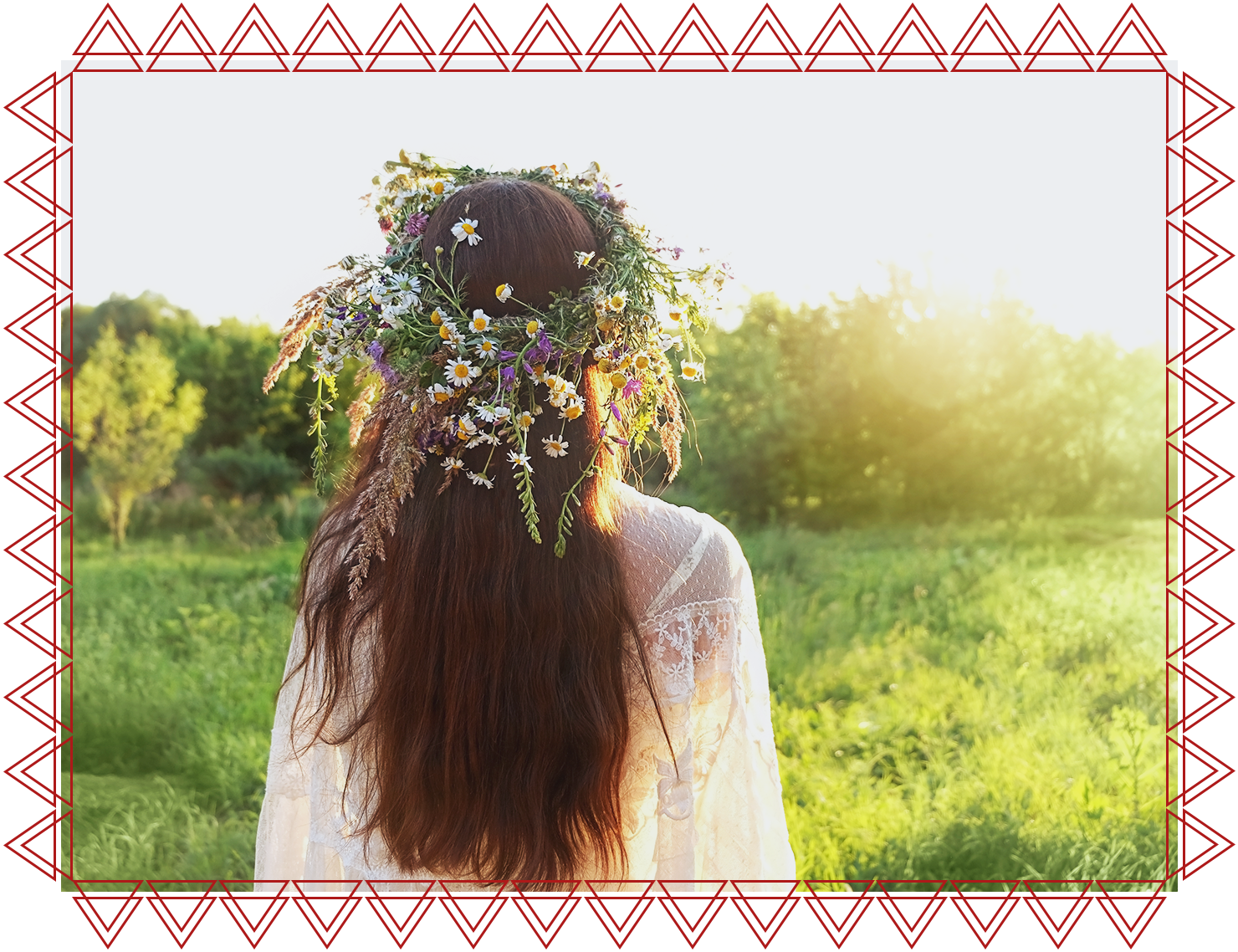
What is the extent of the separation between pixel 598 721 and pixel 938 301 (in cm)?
644

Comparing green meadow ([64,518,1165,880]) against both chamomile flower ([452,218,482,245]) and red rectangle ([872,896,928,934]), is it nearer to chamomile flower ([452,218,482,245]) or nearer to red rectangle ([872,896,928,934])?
red rectangle ([872,896,928,934])

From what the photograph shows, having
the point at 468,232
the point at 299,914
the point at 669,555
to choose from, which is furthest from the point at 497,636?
the point at 299,914

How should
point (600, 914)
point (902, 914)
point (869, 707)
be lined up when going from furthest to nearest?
1. point (869, 707)
2. point (902, 914)
3. point (600, 914)

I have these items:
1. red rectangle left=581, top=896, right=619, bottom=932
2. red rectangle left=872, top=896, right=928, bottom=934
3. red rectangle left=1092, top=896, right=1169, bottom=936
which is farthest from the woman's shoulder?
red rectangle left=1092, top=896, right=1169, bottom=936

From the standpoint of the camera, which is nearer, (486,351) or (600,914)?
(486,351)

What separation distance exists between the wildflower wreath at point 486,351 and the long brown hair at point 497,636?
3cm

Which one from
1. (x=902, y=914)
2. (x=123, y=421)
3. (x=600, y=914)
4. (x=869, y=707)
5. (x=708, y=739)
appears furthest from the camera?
(x=123, y=421)

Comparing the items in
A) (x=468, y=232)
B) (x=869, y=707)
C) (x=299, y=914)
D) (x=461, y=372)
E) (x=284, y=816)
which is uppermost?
(x=468, y=232)

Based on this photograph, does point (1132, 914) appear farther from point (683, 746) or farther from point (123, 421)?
point (123, 421)

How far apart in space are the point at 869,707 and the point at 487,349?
11.7ft

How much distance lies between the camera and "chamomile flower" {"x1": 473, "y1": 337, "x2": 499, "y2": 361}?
4.51 ft

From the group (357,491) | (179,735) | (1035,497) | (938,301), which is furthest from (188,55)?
(1035,497)

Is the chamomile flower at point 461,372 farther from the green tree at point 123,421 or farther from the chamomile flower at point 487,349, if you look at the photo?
the green tree at point 123,421

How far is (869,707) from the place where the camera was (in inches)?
170
